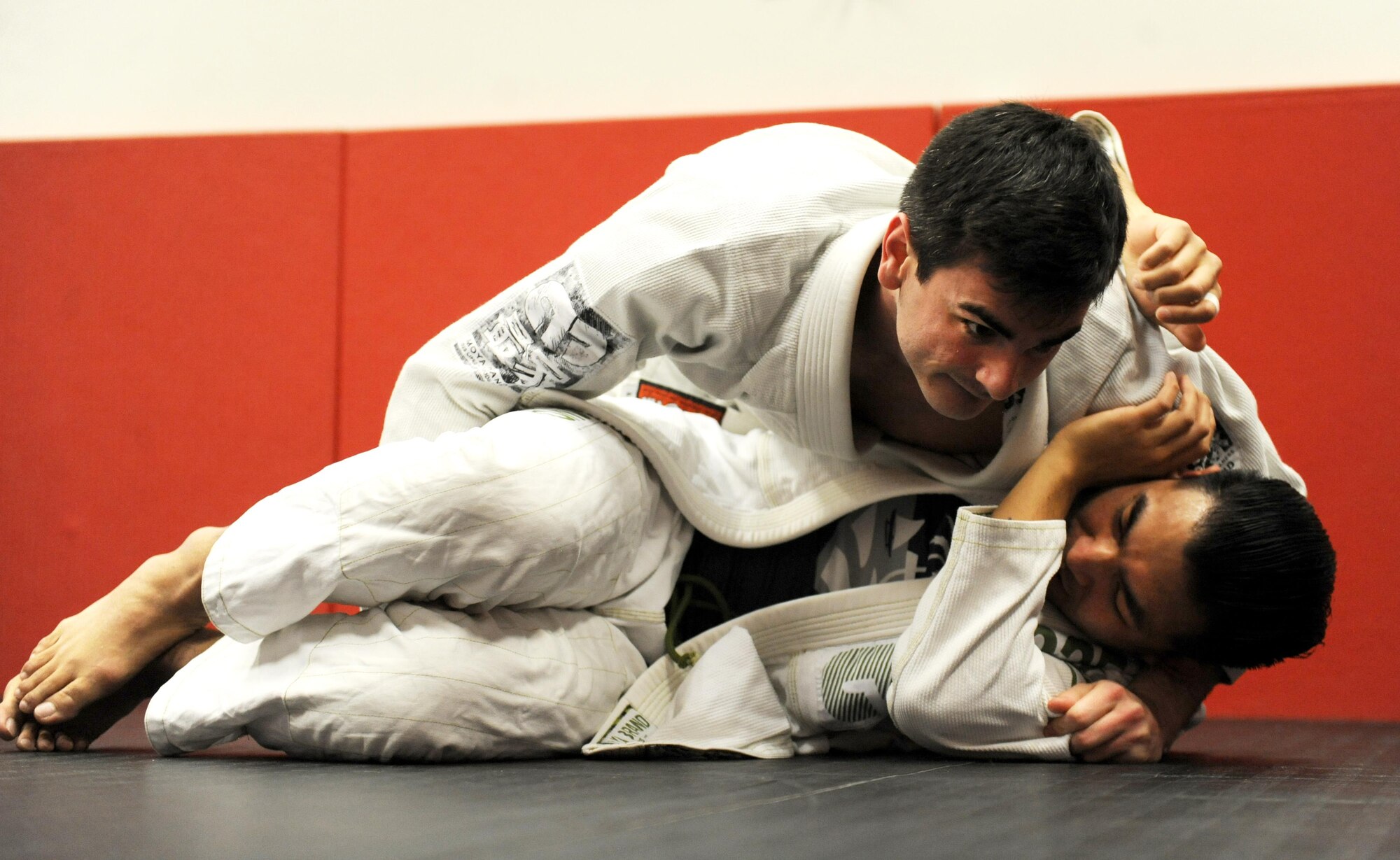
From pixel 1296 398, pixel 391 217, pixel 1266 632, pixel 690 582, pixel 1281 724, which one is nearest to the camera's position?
pixel 1266 632

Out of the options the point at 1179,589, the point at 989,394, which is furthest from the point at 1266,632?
the point at 989,394

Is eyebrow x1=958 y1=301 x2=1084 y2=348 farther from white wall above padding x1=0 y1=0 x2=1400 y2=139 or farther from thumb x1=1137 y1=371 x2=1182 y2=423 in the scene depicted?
white wall above padding x1=0 y1=0 x2=1400 y2=139

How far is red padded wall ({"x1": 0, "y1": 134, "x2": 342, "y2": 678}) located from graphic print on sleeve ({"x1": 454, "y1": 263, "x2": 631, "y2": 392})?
0.95 m

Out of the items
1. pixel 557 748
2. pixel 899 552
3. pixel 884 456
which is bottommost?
pixel 557 748

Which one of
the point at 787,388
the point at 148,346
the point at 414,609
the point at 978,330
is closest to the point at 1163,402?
the point at 978,330

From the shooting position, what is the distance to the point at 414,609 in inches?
43.0

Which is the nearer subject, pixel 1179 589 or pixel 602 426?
pixel 1179 589

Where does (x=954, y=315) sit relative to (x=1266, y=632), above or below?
above

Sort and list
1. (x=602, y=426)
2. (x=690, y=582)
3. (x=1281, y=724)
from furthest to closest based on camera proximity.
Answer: (x=1281, y=724) < (x=690, y=582) < (x=602, y=426)

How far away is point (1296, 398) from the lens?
1860 millimetres

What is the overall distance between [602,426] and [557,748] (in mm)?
350

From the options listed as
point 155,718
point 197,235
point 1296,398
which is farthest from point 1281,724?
point 197,235

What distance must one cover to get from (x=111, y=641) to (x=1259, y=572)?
1135 millimetres

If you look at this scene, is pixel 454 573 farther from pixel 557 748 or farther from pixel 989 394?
pixel 989 394
